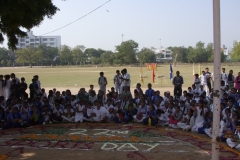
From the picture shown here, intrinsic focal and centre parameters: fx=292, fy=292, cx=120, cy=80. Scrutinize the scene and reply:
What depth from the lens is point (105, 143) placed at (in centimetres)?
789

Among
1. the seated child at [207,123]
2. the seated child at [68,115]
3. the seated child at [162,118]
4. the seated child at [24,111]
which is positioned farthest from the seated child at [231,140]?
the seated child at [24,111]

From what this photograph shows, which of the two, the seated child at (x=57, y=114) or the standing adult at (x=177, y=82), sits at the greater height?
the standing adult at (x=177, y=82)

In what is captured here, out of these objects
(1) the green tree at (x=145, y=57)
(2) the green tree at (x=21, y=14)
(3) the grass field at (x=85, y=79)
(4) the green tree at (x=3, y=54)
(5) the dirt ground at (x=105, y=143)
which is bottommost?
(5) the dirt ground at (x=105, y=143)

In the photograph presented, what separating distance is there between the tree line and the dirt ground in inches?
→ 3052

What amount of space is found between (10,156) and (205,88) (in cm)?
1117

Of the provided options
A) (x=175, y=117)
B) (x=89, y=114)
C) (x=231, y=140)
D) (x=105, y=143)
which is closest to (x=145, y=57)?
(x=89, y=114)

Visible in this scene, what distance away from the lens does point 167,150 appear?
7145 mm

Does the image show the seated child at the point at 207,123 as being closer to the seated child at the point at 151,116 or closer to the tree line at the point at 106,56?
the seated child at the point at 151,116

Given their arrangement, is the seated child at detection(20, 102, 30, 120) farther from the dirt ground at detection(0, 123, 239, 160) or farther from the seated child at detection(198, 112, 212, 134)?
the seated child at detection(198, 112, 212, 134)

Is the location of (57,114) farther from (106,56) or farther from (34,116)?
(106,56)

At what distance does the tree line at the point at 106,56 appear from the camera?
291ft

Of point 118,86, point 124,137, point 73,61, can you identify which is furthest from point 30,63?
point 124,137

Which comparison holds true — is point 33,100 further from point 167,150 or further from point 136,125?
point 167,150

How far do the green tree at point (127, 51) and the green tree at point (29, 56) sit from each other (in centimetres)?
2504
